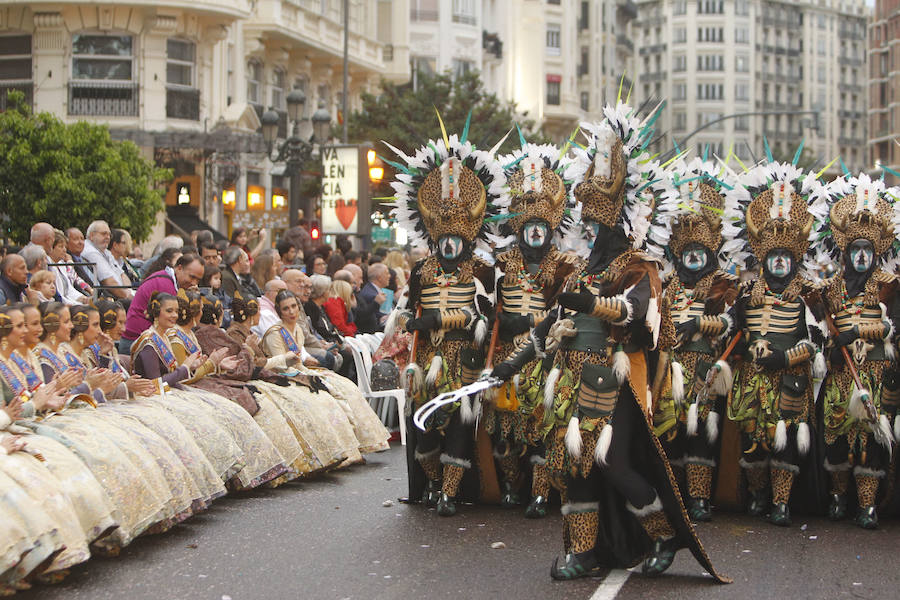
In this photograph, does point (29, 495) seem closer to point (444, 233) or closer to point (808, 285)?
point (444, 233)

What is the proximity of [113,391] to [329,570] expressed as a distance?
2360 millimetres

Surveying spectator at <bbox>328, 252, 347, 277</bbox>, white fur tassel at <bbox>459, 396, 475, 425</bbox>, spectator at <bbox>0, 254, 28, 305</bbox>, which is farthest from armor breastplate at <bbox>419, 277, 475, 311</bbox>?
spectator at <bbox>328, 252, 347, 277</bbox>

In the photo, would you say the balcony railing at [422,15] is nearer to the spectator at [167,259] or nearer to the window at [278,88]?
the window at [278,88]

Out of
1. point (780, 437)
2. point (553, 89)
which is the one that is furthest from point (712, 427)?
point (553, 89)

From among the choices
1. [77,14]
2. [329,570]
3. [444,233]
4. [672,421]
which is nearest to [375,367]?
[444,233]

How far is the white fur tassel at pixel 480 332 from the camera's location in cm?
994

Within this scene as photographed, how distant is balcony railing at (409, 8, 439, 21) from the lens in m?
54.5

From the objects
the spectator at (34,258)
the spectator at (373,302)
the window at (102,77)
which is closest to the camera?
the spectator at (34,258)

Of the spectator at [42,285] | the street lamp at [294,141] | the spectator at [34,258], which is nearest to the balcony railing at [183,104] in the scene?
the street lamp at [294,141]

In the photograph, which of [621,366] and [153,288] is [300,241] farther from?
[621,366]

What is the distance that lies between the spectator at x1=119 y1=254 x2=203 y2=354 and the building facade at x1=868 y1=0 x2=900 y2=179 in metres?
102

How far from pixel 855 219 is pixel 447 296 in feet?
9.64

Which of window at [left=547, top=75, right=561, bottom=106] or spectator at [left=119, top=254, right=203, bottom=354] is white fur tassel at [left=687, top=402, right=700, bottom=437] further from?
window at [left=547, top=75, right=561, bottom=106]

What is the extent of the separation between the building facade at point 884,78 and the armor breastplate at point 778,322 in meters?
102
